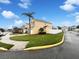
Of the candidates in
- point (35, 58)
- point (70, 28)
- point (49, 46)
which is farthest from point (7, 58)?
point (70, 28)

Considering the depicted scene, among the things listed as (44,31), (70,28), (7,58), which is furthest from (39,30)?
(70,28)

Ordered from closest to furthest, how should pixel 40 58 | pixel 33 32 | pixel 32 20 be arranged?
pixel 40 58
pixel 33 32
pixel 32 20

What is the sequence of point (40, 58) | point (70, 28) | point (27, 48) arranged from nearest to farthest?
point (40, 58)
point (27, 48)
point (70, 28)

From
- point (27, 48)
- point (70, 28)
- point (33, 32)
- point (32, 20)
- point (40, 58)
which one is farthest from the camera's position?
point (70, 28)

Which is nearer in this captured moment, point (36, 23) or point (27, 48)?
point (27, 48)

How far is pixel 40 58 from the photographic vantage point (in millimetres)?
14555

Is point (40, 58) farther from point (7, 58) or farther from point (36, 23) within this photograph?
point (36, 23)

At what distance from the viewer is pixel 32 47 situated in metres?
20.8

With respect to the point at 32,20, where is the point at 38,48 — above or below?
below

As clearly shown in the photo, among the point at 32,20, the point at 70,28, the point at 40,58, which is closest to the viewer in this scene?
the point at 40,58

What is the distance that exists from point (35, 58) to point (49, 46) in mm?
7357

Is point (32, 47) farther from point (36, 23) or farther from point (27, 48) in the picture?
point (36, 23)

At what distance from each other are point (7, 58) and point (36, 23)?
4697 cm

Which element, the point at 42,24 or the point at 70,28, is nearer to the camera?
the point at 42,24
